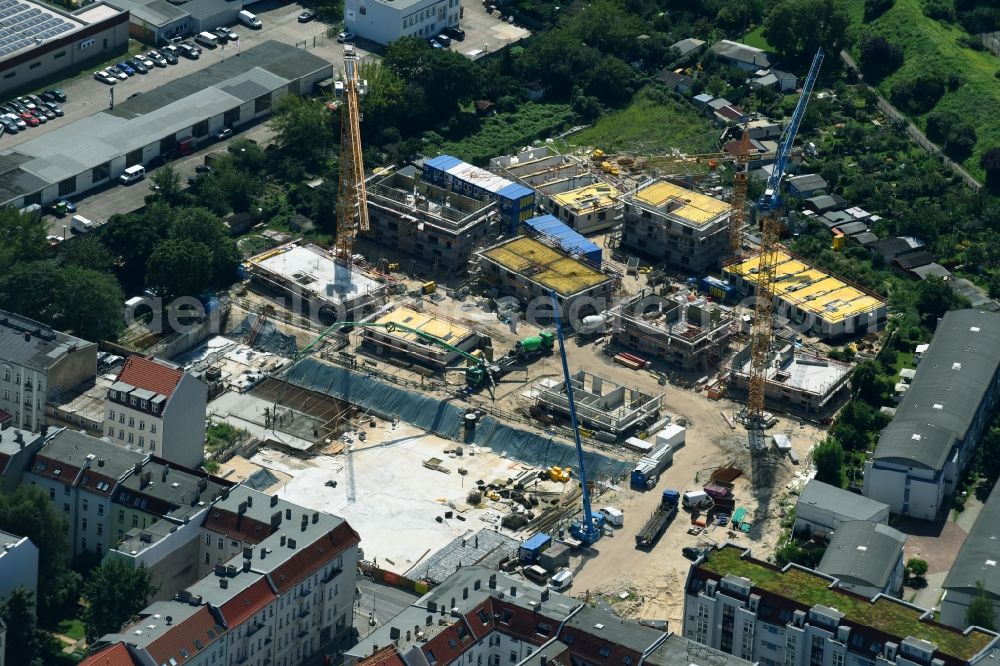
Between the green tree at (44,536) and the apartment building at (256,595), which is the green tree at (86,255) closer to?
the green tree at (44,536)

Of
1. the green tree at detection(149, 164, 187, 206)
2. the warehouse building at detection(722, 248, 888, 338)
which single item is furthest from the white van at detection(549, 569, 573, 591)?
the green tree at detection(149, 164, 187, 206)

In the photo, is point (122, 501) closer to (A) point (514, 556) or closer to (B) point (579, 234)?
(A) point (514, 556)

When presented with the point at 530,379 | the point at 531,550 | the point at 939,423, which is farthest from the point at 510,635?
the point at 939,423

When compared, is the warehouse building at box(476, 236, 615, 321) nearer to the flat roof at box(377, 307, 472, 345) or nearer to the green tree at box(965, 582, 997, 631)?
the flat roof at box(377, 307, 472, 345)

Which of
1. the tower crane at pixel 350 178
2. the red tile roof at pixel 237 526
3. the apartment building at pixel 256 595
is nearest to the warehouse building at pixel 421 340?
the tower crane at pixel 350 178

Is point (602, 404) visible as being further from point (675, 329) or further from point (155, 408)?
point (155, 408)
